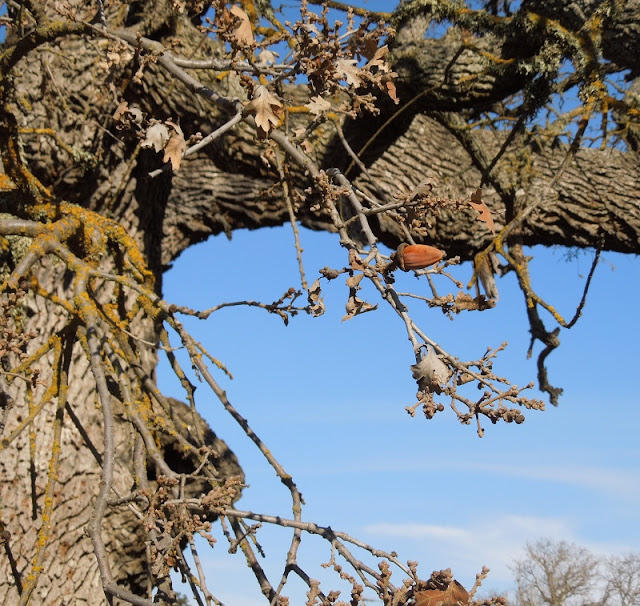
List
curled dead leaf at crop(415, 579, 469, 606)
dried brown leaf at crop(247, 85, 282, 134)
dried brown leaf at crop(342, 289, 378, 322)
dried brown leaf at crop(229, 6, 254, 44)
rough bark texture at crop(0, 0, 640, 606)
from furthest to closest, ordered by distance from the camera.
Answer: rough bark texture at crop(0, 0, 640, 606)
dried brown leaf at crop(229, 6, 254, 44)
dried brown leaf at crop(247, 85, 282, 134)
dried brown leaf at crop(342, 289, 378, 322)
curled dead leaf at crop(415, 579, 469, 606)

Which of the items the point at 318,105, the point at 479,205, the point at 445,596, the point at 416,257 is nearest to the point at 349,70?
the point at 318,105

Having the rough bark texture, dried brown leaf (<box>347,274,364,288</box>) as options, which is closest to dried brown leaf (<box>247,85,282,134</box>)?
dried brown leaf (<box>347,274,364,288</box>)

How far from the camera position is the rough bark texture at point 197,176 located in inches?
137

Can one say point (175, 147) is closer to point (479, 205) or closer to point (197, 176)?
point (479, 205)

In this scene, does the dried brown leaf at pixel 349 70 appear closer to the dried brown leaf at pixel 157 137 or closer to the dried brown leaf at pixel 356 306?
the dried brown leaf at pixel 157 137

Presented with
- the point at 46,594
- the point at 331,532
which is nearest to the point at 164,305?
the point at 331,532

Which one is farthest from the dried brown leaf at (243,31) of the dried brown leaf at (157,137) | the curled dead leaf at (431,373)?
→ the curled dead leaf at (431,373)

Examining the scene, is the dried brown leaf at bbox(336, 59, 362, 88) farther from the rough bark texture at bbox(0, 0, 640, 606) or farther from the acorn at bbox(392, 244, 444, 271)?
the rough bark texture at bbox(0, 0, 640, 606)

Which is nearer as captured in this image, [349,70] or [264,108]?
[264,108]

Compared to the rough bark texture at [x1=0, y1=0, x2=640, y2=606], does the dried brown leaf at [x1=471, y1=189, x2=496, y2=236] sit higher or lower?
lower

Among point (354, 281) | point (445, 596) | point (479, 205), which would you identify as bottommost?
point (445, 596)

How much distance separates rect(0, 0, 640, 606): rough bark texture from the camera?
3.47 m

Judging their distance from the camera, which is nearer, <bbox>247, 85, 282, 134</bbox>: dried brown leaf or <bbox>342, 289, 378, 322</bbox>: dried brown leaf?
<bbox>342, 289, 378, 322</bbox>: dried brown leaf

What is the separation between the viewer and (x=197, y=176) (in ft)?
16.4
